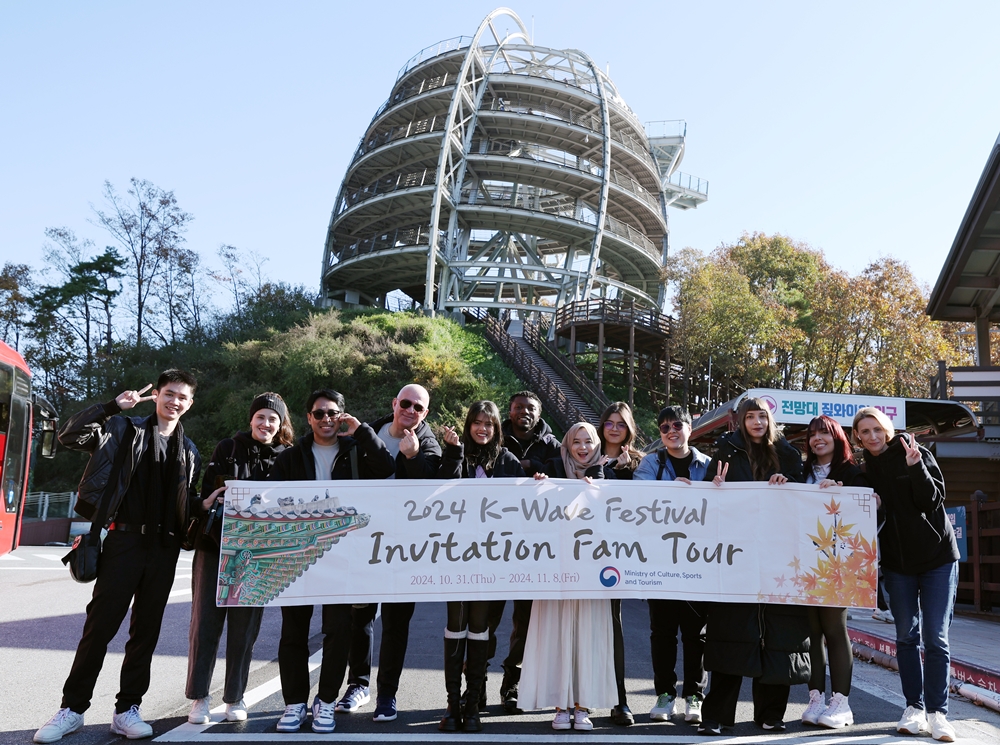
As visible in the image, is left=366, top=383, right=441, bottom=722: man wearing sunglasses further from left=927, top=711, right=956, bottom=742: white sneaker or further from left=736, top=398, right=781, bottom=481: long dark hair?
left=927, top=711, right=956, bottom=742: white sneaker

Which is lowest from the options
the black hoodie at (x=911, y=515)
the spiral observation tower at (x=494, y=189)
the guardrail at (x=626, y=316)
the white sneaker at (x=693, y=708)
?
the white sneaker at (x=693, y=708)

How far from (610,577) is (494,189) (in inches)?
1884

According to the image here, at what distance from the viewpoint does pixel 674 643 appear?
193 inches

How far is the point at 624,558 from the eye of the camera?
16.2 feet

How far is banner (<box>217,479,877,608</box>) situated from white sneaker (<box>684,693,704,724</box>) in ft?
2.22

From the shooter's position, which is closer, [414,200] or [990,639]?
[990,639]

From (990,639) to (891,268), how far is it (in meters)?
21.9

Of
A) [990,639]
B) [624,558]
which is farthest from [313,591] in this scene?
[990,639]

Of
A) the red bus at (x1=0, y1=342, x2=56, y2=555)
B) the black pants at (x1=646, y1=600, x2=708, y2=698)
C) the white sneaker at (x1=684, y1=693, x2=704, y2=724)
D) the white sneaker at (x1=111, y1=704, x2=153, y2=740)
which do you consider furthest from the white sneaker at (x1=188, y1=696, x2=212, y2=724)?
the red bus at (x1=0, y1=342, x2=56, y2=555)

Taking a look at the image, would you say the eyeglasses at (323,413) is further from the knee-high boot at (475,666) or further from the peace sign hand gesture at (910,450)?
the peace sign hand gesture at (910,450)

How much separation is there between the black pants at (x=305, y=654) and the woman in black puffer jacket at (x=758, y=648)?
224 centimetres

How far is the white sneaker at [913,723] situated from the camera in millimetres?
4383

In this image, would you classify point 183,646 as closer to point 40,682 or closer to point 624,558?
point 40,682

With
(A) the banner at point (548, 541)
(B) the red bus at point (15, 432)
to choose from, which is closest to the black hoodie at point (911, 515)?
(A) the banner at point (548, 541)
